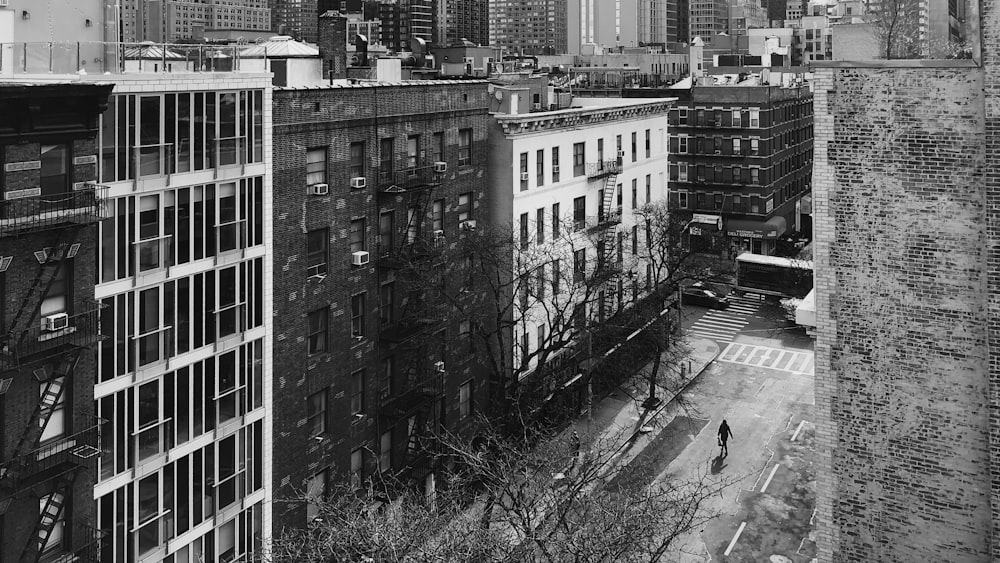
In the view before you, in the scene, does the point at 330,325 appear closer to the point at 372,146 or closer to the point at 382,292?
the point at 382,292

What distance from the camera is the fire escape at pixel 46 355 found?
2369 centimetres

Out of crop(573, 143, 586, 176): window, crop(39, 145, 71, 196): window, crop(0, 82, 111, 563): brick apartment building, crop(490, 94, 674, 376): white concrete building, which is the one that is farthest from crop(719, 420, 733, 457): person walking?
crop(39, 145, 71, 196): window

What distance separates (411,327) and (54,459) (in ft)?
56.6

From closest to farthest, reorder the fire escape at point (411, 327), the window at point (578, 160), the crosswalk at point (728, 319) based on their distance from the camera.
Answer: the fire escape at point (411, 327) < the window at point (578, 160) < the crosswalk at point (728, 319)

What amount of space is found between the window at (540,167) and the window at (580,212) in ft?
14.0

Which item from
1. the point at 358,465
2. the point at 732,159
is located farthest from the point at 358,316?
the point at 732,159

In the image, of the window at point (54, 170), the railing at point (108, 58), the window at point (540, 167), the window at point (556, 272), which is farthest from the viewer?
the window at point (540, 167)

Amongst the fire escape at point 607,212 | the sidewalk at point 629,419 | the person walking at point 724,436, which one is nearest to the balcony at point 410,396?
the sidewalk at point 629,419

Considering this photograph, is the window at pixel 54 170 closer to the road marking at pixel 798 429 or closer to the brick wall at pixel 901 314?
the brick wall at pixel 901 314

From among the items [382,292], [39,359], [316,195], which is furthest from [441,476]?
[39,359]

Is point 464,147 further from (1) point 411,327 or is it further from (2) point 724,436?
(2) point 724,436

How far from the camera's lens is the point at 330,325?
3600 cm

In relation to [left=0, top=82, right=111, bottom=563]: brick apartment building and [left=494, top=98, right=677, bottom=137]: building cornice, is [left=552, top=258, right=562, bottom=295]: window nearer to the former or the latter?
[left=494, top=98, right=677, bottom=137]: building cornice

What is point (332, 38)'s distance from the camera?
44.8 metres
